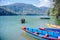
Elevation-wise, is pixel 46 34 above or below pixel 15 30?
above

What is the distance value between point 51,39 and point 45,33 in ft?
8.00

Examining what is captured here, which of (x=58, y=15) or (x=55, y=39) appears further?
(x=58, y=15)

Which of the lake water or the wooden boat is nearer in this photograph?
the wooden boat

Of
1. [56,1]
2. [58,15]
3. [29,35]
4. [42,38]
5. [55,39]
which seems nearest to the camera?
[55,39]

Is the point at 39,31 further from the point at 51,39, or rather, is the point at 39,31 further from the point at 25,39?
the point at 51,39

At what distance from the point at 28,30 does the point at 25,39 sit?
2.77 meters

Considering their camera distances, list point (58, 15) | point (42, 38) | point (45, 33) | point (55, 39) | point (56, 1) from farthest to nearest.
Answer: point (58, 15)
point (56, 1)
point (45, 33)
point (42, 38)
point (55, 39)

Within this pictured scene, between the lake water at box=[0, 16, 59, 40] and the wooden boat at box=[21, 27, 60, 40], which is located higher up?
the wooden boat at box=[21, 27, 60, 40]

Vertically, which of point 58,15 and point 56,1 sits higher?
point 56,1

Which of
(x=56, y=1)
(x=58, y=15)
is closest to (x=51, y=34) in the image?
(x=56, y=1)

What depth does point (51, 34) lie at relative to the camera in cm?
2059

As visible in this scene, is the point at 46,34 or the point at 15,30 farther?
the point at 15,30

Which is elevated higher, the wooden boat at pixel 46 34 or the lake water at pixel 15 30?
the wooden boat at pixel 46 34

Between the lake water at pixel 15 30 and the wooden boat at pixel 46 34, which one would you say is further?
the lake water at pixel 15 30
